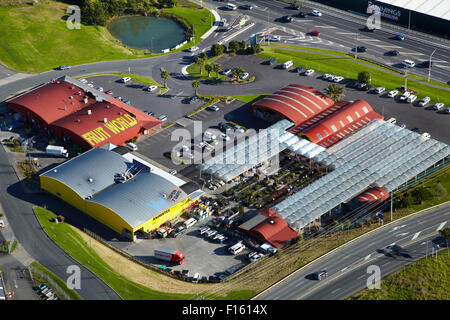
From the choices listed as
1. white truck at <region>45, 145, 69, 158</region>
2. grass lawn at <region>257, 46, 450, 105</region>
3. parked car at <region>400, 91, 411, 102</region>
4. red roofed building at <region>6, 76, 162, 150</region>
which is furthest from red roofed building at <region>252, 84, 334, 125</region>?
white truck at <region>45, 145, 69, 158</region>

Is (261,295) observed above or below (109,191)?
below

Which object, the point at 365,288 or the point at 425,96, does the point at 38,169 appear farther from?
the point at 425,96

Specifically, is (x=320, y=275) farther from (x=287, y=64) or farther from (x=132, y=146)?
(x=287, y=64)

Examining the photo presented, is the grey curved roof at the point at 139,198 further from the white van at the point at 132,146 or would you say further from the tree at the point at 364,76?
the tree at the point at 364,76

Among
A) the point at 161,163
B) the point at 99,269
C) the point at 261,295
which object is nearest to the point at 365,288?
the point at 261,295

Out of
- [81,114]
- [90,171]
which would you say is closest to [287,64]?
[81,114]

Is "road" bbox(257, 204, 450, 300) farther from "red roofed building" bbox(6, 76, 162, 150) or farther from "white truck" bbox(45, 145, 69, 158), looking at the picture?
"white truck" bbox(45, 145, 69, 158)
